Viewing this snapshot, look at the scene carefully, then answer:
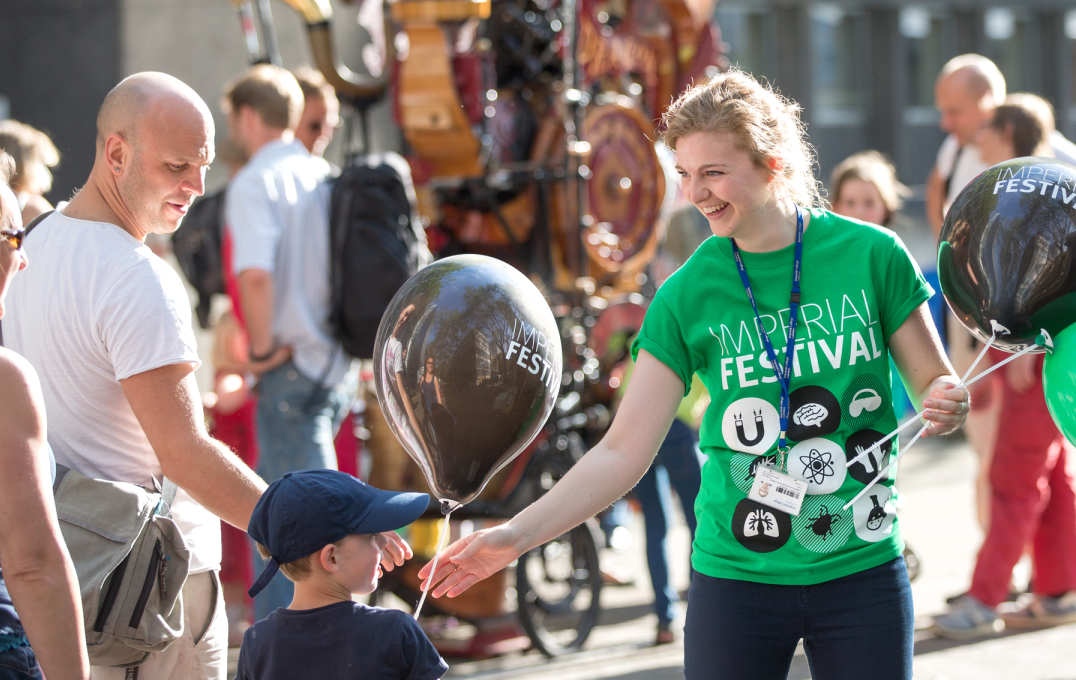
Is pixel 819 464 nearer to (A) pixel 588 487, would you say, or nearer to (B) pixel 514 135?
(A) pixel 588 487

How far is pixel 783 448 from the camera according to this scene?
301 centimetres

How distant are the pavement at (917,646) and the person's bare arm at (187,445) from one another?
5.66 ft

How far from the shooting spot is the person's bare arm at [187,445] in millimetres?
3033

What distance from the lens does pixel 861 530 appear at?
301 centimetres

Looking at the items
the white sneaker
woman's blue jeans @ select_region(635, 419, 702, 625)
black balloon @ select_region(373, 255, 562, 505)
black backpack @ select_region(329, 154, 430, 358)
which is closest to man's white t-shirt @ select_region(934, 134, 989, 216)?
woman's blue jeans @ select_region(635, 419, 702, 625)

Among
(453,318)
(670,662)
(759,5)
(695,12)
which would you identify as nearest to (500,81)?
(695,12)

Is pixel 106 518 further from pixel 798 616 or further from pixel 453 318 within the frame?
pixel 798 616

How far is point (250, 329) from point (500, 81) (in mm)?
2162

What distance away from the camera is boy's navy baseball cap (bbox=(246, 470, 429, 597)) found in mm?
2762

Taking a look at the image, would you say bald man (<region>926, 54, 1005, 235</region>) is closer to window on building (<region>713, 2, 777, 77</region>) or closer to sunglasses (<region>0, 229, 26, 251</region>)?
sunglasses (<region>0, 229, 26, 251</region>)

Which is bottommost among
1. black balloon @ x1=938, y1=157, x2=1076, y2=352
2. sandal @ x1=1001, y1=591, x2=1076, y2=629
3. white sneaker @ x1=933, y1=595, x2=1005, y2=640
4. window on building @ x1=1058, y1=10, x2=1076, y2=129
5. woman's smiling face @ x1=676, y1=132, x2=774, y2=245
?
sandal @ x1=1001, y1=591, x2=1076, y2=629

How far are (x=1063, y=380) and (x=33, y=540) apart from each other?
6.78ft

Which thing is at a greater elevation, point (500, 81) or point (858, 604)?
point (500, 81)

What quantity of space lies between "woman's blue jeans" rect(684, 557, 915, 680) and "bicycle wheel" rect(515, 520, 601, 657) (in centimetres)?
285
